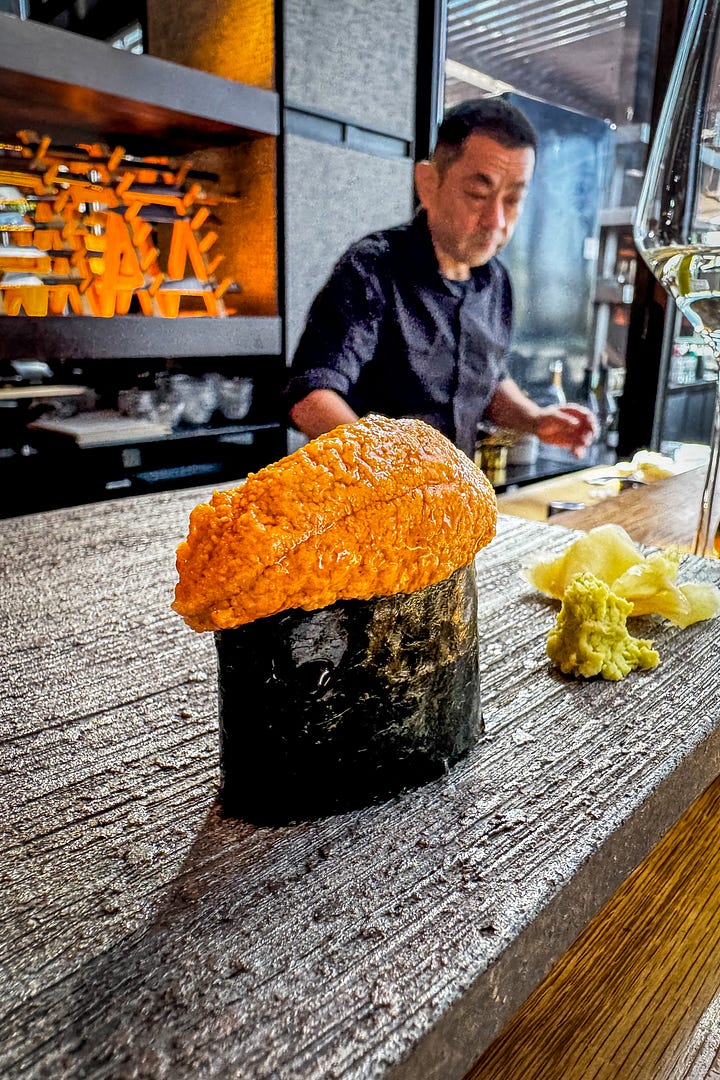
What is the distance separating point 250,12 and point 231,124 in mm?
578

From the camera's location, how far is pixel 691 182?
0.85 metres

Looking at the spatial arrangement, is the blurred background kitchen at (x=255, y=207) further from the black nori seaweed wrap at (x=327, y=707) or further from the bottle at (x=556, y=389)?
the black nori seaweed wrap at (x=327, y=707)

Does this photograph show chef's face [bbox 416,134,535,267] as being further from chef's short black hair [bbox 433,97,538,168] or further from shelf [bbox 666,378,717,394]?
shelf [bbox 666,378,717,394]

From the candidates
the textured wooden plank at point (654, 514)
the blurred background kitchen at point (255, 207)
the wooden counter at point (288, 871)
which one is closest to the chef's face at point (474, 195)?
the blurred background kitchen at point (255, 207)

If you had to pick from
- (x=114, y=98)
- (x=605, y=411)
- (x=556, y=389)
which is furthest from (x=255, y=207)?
(x=605, y=411)

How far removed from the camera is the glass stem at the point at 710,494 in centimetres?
106

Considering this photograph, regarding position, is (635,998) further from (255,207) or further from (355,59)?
(355,59)

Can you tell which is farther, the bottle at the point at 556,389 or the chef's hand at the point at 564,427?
the bottle at the point at 556,389

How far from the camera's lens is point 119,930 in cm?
42

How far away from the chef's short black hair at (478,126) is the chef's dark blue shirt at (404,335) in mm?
316

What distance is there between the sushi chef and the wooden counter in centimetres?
253

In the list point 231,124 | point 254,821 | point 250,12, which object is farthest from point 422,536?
point 250,12

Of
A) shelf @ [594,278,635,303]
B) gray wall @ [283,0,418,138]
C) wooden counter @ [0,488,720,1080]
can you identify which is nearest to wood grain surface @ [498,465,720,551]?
wooden counter @ [0,488,720,1080]

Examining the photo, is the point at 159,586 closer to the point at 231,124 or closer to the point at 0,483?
the point at 0,483
